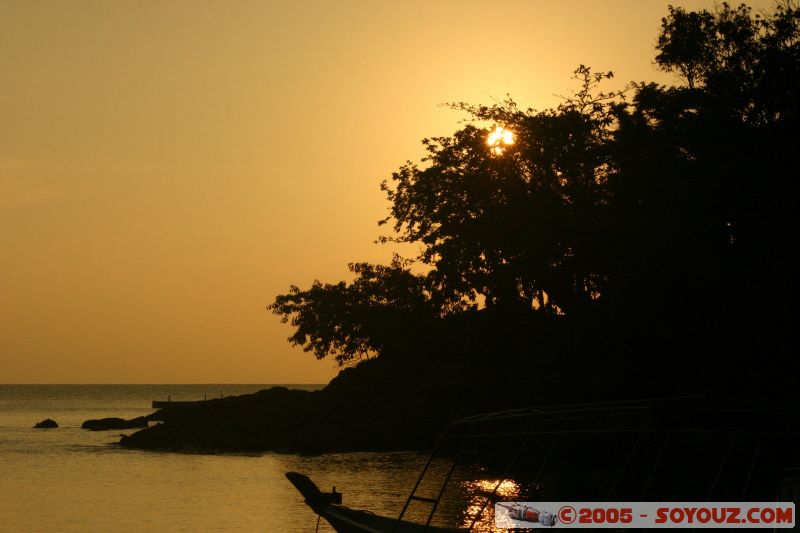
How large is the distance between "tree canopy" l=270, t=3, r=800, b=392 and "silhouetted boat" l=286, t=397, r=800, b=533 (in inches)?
158

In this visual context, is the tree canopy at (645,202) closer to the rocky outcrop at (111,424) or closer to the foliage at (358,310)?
the foliage at (358,310)

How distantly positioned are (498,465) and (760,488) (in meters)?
19.9

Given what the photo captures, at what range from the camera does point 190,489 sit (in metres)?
41.7

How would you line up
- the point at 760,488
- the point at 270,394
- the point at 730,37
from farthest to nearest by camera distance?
the point at 270,394
the point at 730,37
the point at 760,488

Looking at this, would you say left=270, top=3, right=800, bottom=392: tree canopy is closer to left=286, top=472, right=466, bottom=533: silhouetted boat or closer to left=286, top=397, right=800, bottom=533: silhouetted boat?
left=286, top=397, right=800, bottom=533: silhouetted boat

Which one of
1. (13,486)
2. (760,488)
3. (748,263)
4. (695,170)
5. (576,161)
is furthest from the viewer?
(13,486)

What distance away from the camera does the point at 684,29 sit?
38.9m

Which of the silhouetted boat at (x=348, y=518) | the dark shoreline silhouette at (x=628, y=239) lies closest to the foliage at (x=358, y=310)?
the dark shoreline silhouette at (x=628, y=239)

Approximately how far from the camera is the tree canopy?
30375mm

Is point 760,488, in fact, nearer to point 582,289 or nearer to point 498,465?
point 582,289

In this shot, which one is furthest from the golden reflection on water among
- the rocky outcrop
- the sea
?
the rocky outcrop

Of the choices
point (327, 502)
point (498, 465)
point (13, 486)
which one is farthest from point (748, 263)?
point (13, 486)

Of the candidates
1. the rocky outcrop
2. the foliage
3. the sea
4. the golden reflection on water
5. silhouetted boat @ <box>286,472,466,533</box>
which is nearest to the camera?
silhouetted boat @ <box>286,472,466,533</box>

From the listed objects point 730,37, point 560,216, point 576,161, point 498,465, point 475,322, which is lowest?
point 498,465
